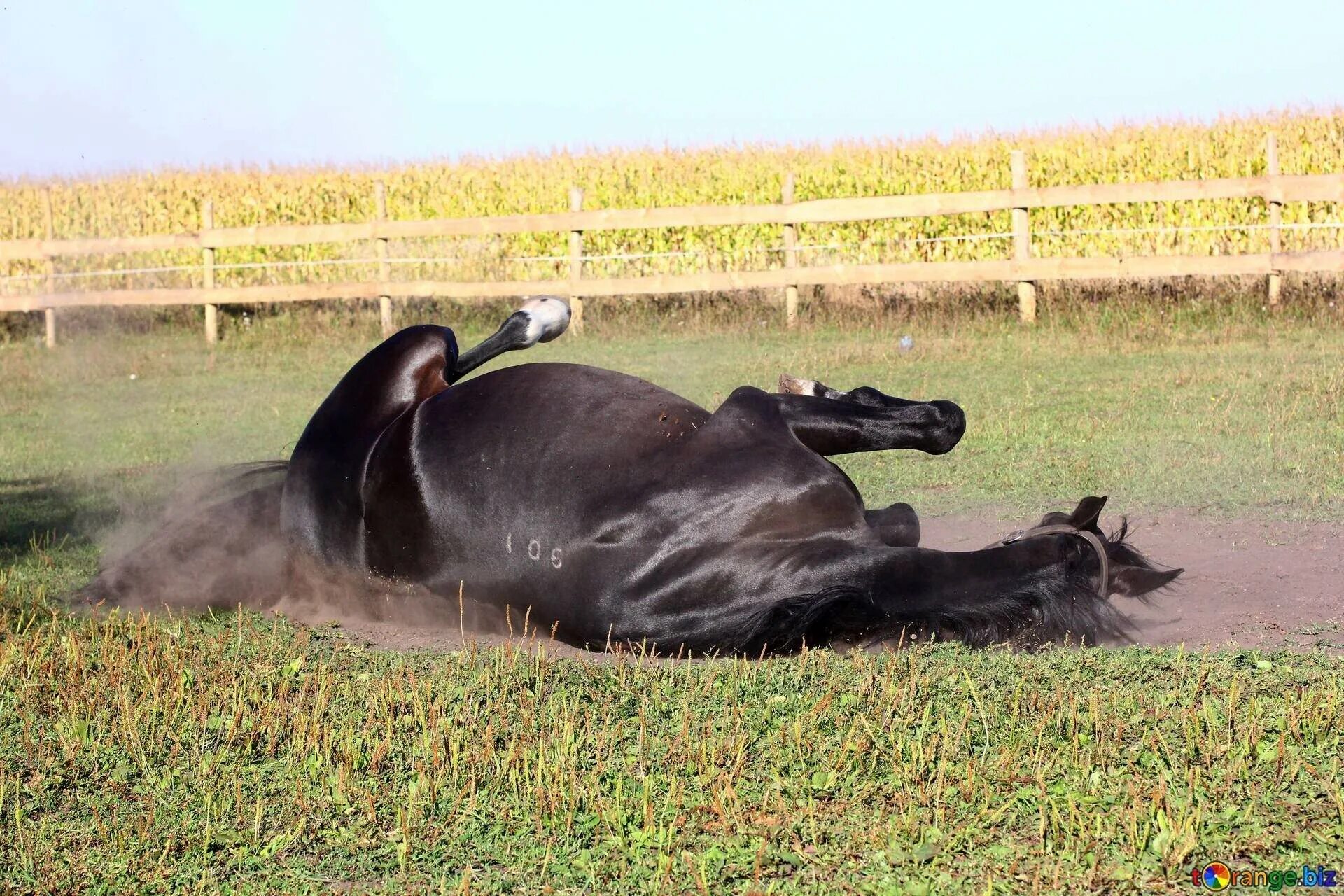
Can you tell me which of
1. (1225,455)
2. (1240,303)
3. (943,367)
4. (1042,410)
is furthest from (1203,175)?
(1225,455)

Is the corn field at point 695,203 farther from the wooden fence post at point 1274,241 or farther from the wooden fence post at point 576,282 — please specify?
the wooden fence post at point 1274,241

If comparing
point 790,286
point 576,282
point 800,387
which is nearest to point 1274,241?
point 790,286

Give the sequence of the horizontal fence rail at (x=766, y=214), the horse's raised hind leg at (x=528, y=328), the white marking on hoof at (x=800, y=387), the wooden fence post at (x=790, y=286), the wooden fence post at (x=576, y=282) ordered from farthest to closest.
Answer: the wooden fence post at (x=576, y=282), the wooden fence post at (x=790, y=286), the horizontal fence rail at (x=766, y=214), the horse's raised hind leg at (x=528, y=328), the white marking on hoof at (x=800, y=387)

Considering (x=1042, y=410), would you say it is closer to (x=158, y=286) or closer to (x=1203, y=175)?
(x=1203, y=175)

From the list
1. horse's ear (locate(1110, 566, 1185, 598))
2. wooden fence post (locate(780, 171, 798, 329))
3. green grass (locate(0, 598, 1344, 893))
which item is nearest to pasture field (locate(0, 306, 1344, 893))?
green grass (locate(0, 598, 1344, 893))

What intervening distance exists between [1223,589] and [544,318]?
3.07 metres

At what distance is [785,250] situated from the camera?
18.0 meters

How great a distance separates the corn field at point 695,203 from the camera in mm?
21297

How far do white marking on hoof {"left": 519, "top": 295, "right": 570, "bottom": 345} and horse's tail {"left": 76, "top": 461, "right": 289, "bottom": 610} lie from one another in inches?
50.5

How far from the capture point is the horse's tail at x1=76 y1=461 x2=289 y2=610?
546cm

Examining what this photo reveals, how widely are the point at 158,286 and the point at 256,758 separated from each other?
2230 cm
